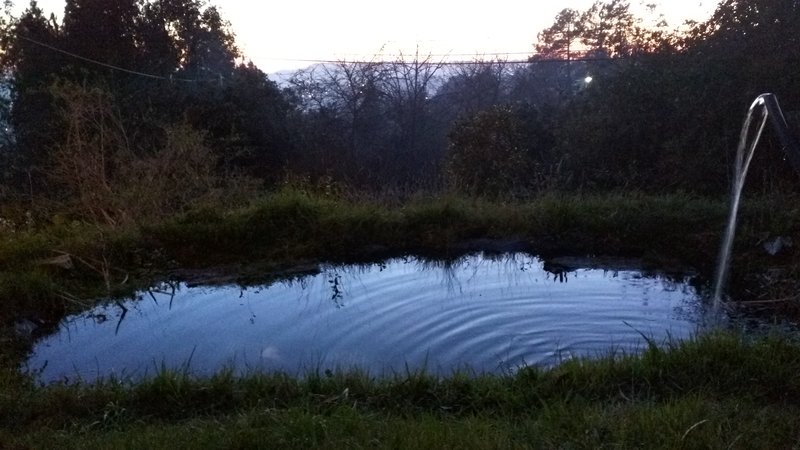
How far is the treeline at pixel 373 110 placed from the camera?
9969 millimetres

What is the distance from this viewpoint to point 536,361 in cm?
473

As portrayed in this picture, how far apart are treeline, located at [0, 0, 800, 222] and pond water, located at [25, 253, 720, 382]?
271 cm

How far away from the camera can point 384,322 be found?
568cm

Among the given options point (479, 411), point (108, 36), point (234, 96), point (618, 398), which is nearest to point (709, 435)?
point (618, 398)

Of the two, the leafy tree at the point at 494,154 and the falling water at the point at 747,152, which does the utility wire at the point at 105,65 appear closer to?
the leafy tree at the point at 494,154

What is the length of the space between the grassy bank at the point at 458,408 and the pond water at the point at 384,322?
1.75ft

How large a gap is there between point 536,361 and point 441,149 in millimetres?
15701

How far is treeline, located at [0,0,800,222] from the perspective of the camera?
32.7ft

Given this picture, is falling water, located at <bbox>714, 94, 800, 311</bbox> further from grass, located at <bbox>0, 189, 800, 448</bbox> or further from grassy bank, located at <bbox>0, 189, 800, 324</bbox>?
grass, located at <bbox>0, 189, 800, 448</bbox>

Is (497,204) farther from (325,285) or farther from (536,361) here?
(536,361)

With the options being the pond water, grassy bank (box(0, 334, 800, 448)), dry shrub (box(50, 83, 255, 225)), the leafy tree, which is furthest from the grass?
the leafy tree

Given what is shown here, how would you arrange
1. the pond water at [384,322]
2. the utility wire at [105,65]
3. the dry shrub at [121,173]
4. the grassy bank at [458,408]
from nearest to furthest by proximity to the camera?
the grassy bank at [458,408] → the pond water at [384,322] → the dry shrub at [121,173] → the utility wire at [105,65]

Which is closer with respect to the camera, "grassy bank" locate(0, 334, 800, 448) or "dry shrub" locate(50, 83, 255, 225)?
"grassy bank" locate(0, 334, 800, 448)

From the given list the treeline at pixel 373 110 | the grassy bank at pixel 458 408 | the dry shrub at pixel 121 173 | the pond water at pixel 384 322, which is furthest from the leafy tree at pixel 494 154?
the grassy bank at pixel 458 408
